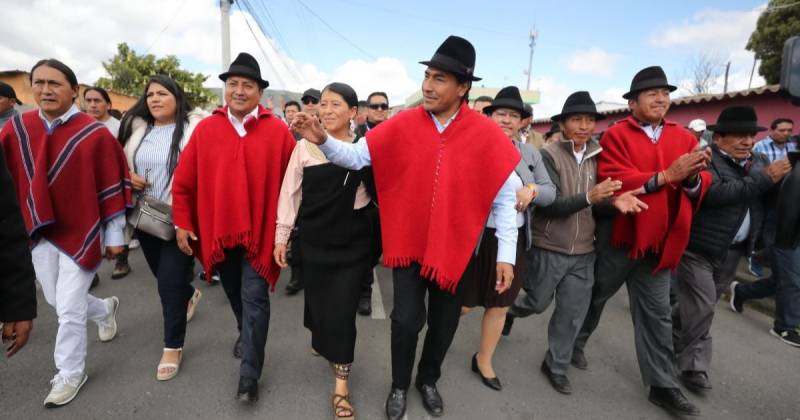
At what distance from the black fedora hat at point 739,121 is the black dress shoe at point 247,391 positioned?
367cm

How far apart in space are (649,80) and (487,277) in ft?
5.68

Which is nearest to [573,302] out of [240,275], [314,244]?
[314,244]

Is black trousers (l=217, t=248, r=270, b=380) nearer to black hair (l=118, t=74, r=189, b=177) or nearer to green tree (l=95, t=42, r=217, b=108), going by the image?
black hair (l=118, t=74, r=189, b=177)

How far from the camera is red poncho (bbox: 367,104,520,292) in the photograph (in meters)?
2.17

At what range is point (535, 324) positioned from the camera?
156 inches

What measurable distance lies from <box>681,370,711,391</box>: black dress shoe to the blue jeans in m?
1.74

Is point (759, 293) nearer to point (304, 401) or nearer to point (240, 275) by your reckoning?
point (304, 401)

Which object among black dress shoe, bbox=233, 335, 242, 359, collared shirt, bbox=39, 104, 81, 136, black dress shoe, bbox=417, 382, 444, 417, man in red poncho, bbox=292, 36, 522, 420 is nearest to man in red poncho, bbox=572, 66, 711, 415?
man in red poncho, bbox=292, 36, 522, 420

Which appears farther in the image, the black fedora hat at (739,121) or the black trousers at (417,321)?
the black fedora hat at (739,121)

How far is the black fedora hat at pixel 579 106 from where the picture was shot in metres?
2.71

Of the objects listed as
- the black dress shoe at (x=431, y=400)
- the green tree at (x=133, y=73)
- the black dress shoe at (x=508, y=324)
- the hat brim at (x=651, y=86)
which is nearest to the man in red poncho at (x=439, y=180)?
the black dress shoe at (x=431, y=400)

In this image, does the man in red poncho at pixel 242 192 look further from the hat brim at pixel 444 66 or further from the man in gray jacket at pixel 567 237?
the man in gray jacket at pixel 567 237

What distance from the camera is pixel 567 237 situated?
279 centimetres

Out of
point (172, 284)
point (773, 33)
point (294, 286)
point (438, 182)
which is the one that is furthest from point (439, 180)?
point (773, 33)
